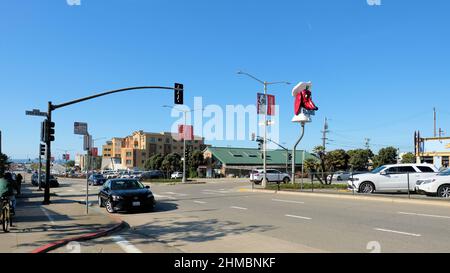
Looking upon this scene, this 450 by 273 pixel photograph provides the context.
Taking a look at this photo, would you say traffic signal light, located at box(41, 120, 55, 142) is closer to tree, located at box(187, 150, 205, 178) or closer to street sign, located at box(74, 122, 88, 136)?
street sign, located at box(74, 122, 88, 136)

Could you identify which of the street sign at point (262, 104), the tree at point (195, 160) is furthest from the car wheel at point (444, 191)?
the tree at point (195, 160)

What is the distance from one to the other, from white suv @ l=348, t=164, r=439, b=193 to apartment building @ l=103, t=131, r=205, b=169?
10345 centimetres

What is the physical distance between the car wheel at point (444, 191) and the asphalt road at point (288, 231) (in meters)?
2.36

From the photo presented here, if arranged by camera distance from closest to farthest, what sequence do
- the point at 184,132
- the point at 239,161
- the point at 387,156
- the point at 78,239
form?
the point at 78,239 → the point at 184,132 → the point at 239,161 → the point at 387,156

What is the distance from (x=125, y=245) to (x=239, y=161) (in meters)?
78.8

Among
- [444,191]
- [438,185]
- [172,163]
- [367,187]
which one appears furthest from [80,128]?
[172,163]

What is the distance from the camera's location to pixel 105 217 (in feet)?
46.2

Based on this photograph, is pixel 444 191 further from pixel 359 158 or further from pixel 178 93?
pixel 359 158

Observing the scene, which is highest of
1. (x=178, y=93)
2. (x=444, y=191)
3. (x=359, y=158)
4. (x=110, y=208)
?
(x=178, y=93)

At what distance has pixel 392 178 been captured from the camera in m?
21.1

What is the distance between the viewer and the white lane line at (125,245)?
8.74 metres

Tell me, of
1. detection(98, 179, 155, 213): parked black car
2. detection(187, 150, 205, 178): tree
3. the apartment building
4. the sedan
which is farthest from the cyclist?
the apartment building

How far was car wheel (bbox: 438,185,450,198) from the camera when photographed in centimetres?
1842
